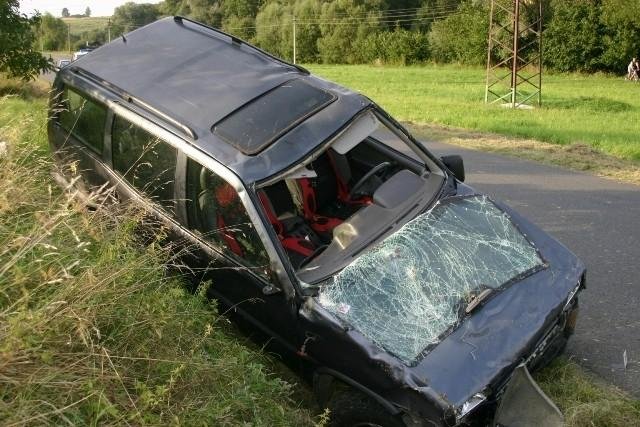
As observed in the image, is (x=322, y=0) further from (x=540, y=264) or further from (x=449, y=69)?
(x=540, y=264)

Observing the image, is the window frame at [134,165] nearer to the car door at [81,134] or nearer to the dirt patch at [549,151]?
the car door at [81,134]

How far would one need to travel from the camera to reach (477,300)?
3416 mm

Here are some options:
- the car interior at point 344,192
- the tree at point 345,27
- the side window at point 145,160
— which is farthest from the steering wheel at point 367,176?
the tree at point 345,27

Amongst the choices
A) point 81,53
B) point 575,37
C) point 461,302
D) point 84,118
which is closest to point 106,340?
point 461,302

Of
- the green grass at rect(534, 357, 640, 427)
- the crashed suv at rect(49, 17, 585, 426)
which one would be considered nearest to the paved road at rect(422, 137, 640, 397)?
the green grass at rect(534, 357, 640, 427)

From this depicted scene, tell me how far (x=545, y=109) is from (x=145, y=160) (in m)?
18.0

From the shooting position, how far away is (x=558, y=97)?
2375 centimetres

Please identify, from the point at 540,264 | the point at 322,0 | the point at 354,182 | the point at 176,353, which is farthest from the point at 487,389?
the point at 322,0

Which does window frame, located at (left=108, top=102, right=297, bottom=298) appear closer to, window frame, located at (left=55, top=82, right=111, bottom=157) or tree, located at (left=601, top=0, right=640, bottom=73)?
window frame, located at (left=55, top=82, right=111, bottom=157)

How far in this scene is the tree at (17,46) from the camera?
11.4 m

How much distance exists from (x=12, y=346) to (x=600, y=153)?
10.9m

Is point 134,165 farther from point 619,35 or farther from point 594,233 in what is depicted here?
point 619,35

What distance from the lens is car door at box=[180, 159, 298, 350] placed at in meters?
3.61

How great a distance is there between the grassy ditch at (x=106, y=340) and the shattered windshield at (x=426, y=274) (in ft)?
2.31
